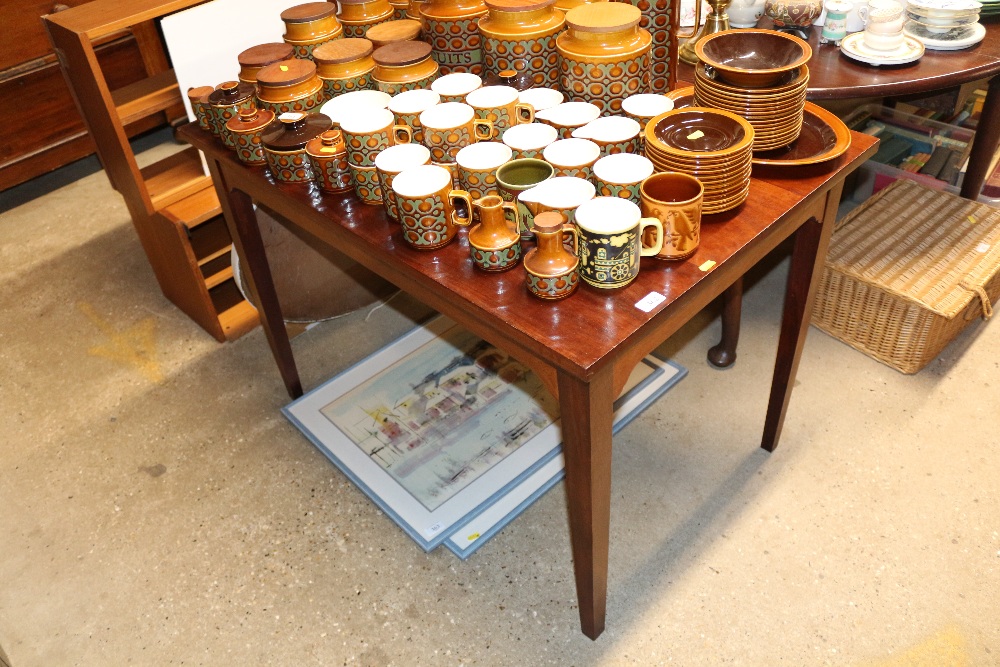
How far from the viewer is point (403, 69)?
150 centimetres

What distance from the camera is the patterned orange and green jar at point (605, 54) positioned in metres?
1.34

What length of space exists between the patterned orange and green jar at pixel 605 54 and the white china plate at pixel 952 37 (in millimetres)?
918

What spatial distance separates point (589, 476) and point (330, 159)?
2.15 feet

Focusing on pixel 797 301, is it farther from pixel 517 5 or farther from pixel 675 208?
pixel 517 5

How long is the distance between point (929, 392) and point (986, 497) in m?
0.32

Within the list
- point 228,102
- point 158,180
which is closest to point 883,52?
point 228,102

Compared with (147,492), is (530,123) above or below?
above

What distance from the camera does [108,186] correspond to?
3.08 metres

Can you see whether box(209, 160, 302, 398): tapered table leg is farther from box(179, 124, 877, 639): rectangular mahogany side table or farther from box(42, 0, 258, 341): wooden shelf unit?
box(42, 0, 258, 341): wooden shelf unit

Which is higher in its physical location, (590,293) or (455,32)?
(455,32)

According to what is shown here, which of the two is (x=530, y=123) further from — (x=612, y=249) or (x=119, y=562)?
(x=119, y=562)

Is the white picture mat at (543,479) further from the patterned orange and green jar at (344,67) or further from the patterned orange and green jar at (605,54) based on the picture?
the patterned orange and green jar at (344,67)

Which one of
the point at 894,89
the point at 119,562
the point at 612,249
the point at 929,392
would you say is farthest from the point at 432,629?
the point at 894,89

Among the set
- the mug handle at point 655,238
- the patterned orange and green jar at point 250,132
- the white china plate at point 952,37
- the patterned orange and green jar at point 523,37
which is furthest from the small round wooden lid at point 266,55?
the white china plate at point 952,37
